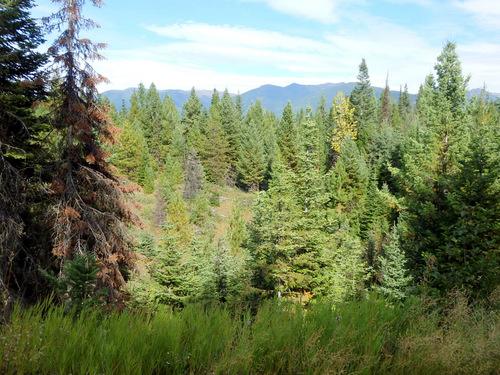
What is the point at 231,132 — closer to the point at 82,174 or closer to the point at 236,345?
the point at 82,174

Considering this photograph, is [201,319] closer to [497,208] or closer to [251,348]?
[251,348]

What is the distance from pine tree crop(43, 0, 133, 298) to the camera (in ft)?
31.0

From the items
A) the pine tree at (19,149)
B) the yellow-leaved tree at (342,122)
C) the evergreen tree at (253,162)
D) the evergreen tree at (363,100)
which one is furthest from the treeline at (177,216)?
the evergreen tree at (363,100)

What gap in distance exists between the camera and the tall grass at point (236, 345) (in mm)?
1771

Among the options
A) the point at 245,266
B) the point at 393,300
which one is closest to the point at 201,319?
A: the point at 393,300

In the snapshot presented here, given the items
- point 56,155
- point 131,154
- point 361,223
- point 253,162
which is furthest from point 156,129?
point 56,155

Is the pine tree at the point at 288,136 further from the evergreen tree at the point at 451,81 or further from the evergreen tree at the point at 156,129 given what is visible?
the evergreen tree at the point at 451,81

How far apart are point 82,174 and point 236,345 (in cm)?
930

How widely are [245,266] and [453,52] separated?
1865cm

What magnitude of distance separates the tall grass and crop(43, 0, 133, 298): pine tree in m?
7.76

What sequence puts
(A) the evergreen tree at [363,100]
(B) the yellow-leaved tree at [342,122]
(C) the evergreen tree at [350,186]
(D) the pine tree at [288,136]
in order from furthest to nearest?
(A) the evergreen tree at [363,100]
(B) the yellow-leaved tree at [342,122]
(D) the pine tree at [288,136]
(C) the evergreen tree at [350,186]

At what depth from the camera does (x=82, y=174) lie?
9.83 metres

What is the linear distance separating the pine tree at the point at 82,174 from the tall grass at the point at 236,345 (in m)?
7.76

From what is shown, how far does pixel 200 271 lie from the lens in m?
16.5
